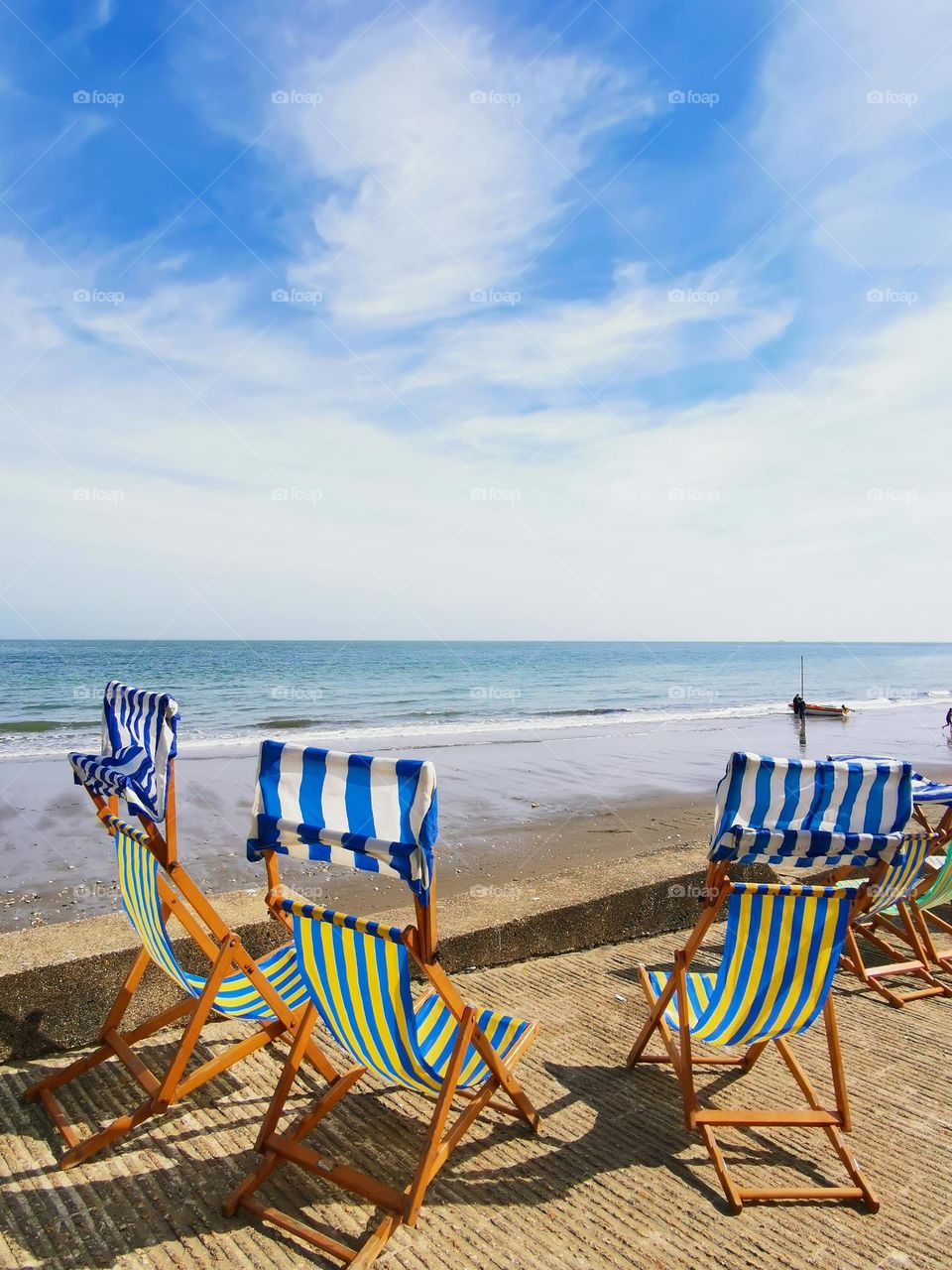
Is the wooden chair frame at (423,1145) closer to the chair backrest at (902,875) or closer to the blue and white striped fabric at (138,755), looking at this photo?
the blue and white striped fabric at (138,755)

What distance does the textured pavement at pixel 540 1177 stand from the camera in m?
2.17

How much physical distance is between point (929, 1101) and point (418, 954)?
2.19 meters

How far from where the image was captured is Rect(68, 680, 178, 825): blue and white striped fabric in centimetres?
254

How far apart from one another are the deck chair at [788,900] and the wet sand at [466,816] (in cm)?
275

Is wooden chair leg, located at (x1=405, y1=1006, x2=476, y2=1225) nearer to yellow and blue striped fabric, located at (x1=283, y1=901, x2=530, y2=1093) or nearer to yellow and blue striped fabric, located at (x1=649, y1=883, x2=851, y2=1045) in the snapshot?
yellow and blue striped fabric, located at (x1=283, y1=901, x2=530, y2=1093)

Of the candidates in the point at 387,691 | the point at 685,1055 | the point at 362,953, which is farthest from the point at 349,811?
the point at 387,691

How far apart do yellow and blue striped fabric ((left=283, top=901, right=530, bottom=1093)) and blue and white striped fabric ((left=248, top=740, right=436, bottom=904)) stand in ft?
0.57

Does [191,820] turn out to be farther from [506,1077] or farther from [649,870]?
[506,1077]

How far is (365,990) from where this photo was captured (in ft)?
7.65

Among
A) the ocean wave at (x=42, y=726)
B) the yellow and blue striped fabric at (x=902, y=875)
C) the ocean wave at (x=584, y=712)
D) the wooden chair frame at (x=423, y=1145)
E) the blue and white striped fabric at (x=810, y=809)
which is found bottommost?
the ocean wave at (x=42, y=726)

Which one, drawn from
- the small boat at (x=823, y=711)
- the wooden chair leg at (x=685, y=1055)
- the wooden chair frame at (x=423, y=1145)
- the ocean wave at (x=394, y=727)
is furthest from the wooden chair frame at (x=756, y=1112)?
the small boat at (x=823, y=711)

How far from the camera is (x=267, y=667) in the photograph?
2067 inches

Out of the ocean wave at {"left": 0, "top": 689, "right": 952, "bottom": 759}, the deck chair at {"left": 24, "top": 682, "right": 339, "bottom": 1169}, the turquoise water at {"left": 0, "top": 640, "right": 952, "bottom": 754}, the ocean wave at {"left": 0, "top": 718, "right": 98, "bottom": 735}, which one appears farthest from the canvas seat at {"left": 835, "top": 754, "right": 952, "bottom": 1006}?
the ocean wave at {"left": 0, "top": 718, "right": 98, "bottom": 735}

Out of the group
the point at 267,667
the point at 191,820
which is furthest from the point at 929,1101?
the point at 267,667
